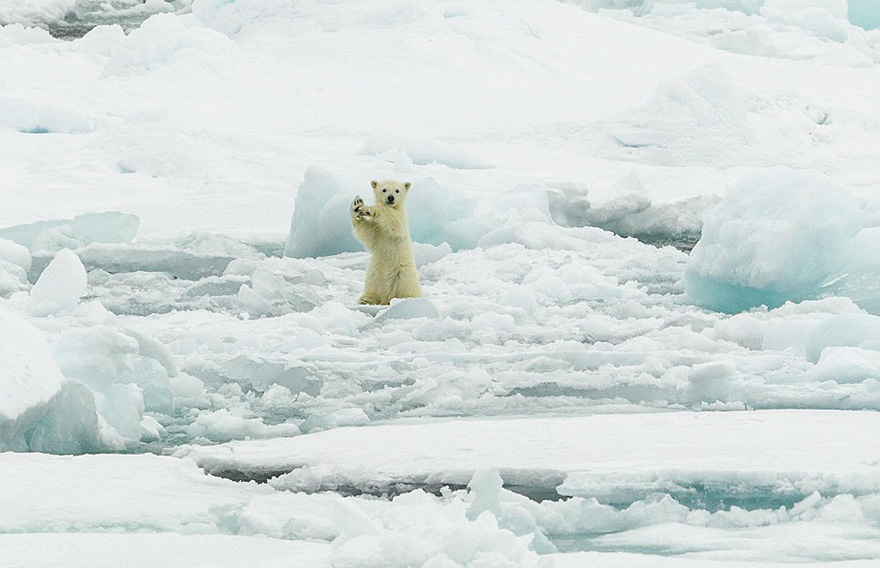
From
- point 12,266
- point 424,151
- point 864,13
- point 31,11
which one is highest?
point 864,13

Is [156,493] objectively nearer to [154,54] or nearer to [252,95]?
[252,95]

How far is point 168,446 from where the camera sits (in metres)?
4.30

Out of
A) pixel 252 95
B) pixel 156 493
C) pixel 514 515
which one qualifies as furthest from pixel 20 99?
pixel 514 515

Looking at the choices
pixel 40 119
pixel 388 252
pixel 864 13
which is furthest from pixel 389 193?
pixel 864 13

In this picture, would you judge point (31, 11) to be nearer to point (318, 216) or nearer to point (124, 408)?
point (318, 216)

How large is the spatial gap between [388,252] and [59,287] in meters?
1.78

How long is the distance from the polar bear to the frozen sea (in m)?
0.23

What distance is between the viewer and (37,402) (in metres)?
3.93

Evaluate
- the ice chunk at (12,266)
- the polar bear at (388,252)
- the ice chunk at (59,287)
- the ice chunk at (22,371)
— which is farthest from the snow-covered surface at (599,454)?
the ice chunk at (12,266)

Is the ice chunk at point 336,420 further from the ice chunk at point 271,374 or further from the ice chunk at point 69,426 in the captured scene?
the ice chunk at point 69,426

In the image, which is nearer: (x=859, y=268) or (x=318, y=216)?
(x=859, y=268)

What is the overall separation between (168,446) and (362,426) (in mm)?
721

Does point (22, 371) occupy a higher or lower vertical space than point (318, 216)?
higher

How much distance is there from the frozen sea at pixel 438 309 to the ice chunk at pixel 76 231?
29 mm
